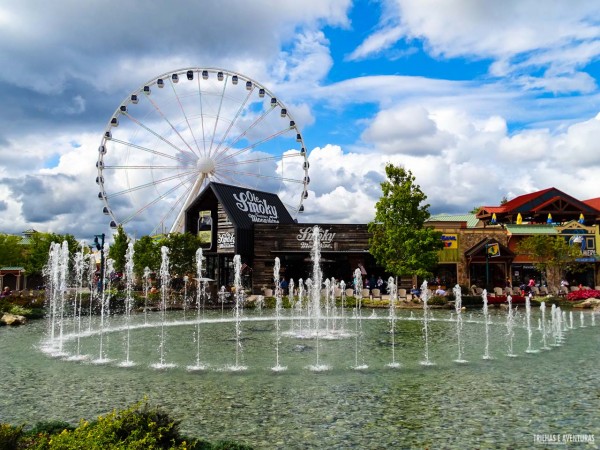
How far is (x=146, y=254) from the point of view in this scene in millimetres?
39281

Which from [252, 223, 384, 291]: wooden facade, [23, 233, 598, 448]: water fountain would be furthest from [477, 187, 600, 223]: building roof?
[23, 233, 598, 448]: water fountain

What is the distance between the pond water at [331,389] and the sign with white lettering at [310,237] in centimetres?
2368

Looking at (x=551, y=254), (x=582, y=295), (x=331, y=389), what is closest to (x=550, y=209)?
(x=551, y=254)

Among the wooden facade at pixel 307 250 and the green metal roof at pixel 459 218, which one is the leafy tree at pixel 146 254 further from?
the green metal roof at pixel 459 218

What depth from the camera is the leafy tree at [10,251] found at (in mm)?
54688

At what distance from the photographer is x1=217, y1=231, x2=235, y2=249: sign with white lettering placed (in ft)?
136

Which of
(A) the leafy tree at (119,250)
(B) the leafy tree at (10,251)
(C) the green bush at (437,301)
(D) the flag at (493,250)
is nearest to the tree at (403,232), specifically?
(C) the green bush at (437,301)

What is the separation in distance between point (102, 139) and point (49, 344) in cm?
2838

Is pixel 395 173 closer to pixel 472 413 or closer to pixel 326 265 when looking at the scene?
pixel 326 265

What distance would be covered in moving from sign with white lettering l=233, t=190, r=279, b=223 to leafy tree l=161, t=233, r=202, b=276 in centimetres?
651

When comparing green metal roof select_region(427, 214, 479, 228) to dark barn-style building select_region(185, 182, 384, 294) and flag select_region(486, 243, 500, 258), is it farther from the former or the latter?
dark barn-style building select_region(185, 182, 384, 294)

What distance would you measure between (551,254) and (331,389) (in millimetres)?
37049

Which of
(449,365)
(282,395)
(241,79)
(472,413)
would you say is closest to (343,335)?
(449,365)

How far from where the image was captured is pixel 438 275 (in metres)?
45.7
